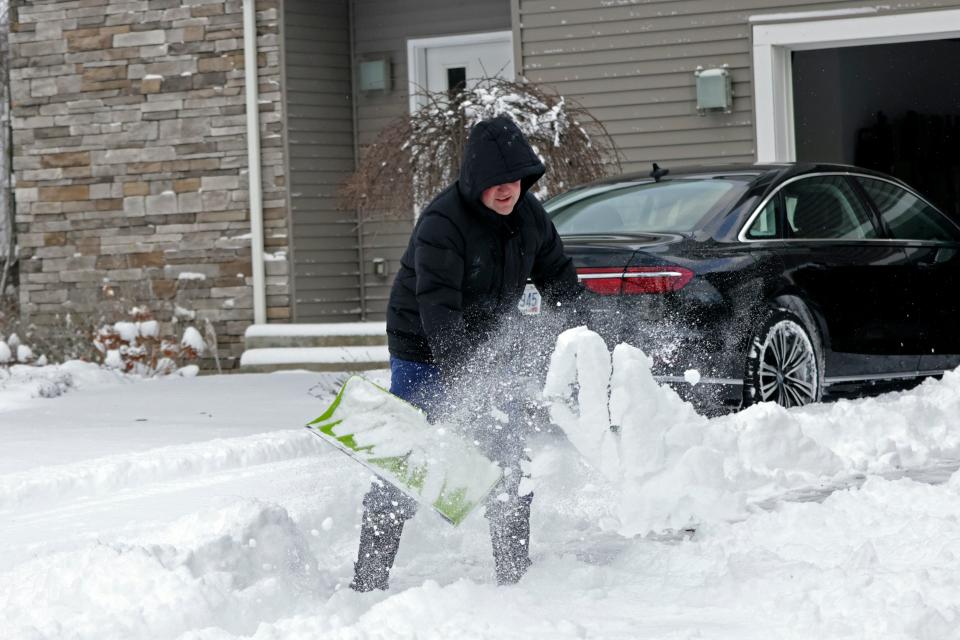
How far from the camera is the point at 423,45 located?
1378 cm

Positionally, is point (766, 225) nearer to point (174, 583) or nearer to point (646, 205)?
point (646, 205)

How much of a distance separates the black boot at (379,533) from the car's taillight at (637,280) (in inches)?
94.1

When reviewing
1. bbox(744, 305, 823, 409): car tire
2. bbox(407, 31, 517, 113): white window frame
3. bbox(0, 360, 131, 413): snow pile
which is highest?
bbox(407, 31, 517, 113): white window frame

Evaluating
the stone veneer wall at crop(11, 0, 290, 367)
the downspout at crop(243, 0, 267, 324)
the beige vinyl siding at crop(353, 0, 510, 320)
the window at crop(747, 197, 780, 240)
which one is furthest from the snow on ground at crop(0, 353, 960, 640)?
the beige vinyl siding at crop(353, 0, 510, 320)

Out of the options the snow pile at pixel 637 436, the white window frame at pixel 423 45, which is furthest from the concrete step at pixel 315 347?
the snow pile at pixel 637 436

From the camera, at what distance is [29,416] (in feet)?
29.7

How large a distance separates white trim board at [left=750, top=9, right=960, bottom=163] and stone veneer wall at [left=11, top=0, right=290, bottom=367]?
14.1ft

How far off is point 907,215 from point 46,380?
6.26m

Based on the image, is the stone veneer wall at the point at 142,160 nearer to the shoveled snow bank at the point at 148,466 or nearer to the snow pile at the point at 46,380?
the snow pile at the point at 46,380

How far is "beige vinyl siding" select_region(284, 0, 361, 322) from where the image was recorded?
13.3 metres

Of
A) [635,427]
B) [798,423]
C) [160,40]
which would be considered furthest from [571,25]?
[635,427]

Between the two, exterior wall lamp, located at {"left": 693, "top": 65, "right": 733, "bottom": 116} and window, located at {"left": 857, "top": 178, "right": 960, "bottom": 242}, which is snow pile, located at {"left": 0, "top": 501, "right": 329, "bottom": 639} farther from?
exterior wall lamp, located at {"left": 693, "top": 65, "right": 733, "bottom": 116}

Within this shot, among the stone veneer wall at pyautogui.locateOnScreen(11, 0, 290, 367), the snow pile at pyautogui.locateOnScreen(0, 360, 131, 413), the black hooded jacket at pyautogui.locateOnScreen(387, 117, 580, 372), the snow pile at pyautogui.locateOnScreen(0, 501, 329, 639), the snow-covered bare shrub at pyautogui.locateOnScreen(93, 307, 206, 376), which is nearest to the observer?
the snow pile at pyautogui.locateOnScreen(0, 501, 329, 639)

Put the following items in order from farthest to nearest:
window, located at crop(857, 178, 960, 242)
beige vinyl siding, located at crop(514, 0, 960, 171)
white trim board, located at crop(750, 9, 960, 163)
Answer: beige vinyl siding, located at crop(514, 0, 960, 171) → white trim board, located at crop(750, 9, 960, 163) → window, located at crop(857, 178, 960, 242)
